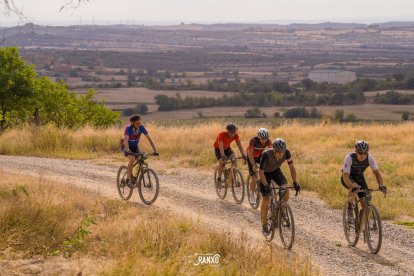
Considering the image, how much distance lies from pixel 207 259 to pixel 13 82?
24882 mm

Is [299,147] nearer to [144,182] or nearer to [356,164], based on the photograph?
[144,182]

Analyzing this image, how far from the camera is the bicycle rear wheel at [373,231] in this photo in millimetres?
11103

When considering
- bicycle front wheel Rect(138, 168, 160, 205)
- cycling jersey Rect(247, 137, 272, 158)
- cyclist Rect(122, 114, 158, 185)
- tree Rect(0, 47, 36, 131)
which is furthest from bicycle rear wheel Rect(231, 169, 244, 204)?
tree Rect(0, 47, 36, 131)

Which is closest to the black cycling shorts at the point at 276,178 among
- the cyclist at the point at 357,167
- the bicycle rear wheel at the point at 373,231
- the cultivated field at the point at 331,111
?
the cyclist at the point at 357,167

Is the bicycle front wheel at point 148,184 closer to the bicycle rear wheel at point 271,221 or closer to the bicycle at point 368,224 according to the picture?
the bicycle rear wheel at point 271,221

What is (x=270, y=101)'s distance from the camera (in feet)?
279

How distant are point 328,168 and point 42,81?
23206 millimetres

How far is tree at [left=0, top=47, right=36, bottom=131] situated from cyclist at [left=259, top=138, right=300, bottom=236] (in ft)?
73.9

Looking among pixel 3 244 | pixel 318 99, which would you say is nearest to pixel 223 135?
pixel 3 244

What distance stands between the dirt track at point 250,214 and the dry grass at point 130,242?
1022 millimetres

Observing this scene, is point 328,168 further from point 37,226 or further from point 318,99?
point 318,99

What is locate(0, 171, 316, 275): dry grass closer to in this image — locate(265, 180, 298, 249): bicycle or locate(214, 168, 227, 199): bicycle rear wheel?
locate(265, 180, 298, 249): bicycle

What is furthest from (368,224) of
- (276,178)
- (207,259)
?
(207,259)

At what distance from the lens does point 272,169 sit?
38.6 feet
